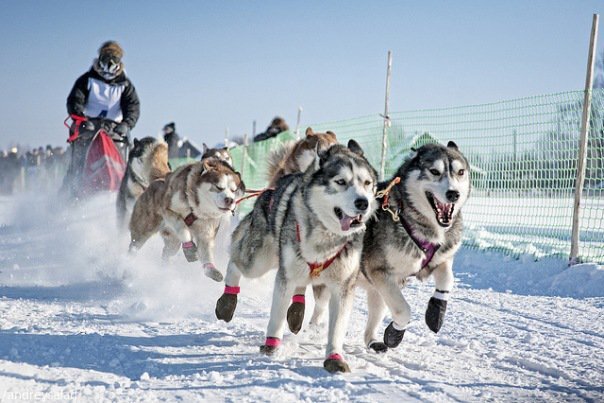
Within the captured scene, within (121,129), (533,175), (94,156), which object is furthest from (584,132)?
(94,156)

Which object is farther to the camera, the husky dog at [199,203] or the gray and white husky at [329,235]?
the husky dog at [199,203]

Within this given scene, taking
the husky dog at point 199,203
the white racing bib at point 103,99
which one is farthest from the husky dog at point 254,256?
the white racing bib at point 103,99

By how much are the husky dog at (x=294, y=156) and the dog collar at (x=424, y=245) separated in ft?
4.29

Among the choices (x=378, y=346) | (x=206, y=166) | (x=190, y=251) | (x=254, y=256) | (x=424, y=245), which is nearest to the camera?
(x=424, y=245)

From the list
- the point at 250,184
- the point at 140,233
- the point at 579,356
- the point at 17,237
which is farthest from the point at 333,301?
the point at 250,184

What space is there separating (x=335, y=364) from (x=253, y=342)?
0.78m

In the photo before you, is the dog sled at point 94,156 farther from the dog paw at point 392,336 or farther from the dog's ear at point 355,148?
the dog paw at point 392,336

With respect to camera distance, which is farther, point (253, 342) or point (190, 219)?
point (190, 219)

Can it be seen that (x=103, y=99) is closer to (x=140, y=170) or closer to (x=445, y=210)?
(x=140, y=170)

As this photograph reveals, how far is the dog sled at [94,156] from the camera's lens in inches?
303

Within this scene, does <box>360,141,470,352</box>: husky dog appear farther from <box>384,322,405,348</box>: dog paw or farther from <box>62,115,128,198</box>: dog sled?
<box>62,115,128,198</box>: dog sled

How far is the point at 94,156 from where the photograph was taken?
25.4 ft

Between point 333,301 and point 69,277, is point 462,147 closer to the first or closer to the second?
point 69,277

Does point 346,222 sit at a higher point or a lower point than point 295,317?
higher
